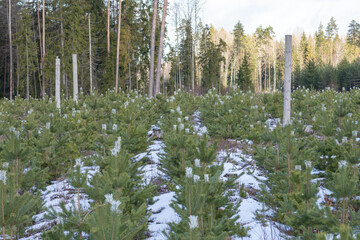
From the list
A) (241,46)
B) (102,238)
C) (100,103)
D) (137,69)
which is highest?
(241,46)

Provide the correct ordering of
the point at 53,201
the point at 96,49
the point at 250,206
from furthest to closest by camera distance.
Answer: the point at 96,49 → the point at 53,201 → the point at 250,206

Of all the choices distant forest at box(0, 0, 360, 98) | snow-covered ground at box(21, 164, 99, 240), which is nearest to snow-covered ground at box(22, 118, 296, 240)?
snow-covered ground at box(21, 164, 99, 240)

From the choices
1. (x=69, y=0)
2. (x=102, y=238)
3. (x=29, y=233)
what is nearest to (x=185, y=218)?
(x=102, y=238)

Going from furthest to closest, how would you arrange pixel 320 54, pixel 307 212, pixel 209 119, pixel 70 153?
pixel 320 54
pixel 209 119
pixel 70 153
pixel 307 212

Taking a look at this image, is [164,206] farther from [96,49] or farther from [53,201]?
[96,49]

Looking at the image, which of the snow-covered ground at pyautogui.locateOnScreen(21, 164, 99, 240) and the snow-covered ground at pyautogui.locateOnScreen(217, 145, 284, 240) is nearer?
the snow-covered ground at pyautogui.locateOnScreen(217, 145, 284, 240)

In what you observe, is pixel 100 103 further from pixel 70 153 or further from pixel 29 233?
pixel 29 233

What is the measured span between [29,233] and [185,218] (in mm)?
2721

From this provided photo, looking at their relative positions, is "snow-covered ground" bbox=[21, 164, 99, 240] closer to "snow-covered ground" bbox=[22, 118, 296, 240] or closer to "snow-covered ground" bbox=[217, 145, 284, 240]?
"snow-covered ground" bbox=[22, 118, 296, 240]

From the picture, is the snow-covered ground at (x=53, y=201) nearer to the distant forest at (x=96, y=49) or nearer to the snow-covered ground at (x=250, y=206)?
the snow-covered ground at (x=250, y=206)

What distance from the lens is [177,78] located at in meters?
42.2

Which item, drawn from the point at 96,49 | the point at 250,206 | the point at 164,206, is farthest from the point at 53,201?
the point at 96,49

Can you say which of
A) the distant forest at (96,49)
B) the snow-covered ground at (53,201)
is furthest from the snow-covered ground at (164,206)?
the distant forest at (96,49)

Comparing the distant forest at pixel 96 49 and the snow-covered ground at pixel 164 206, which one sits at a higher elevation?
the distant forest at pixel 96 49
